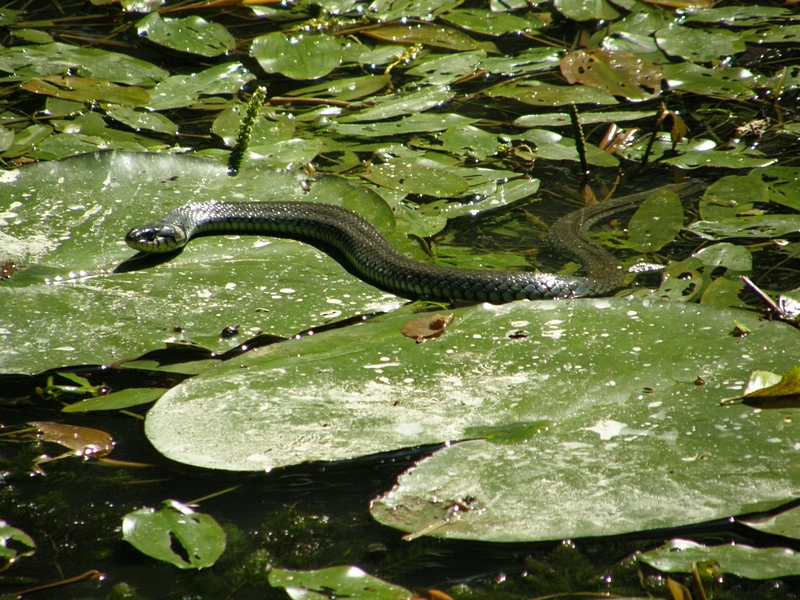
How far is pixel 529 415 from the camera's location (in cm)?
255

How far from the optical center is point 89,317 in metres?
3.24

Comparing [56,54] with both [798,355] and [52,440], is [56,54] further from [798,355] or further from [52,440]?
[798,355]

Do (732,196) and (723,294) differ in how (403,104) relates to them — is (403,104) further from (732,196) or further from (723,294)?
(723,294)

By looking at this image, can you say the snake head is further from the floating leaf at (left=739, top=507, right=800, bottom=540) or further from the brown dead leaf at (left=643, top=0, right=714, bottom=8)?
the brown dead leaf at (left=643, top=0, right=714, bottom=8)

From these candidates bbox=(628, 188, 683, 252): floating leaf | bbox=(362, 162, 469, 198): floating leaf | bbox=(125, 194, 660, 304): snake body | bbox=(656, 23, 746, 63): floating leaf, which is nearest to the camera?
bbox=(125, 194, 660, 304): snake body

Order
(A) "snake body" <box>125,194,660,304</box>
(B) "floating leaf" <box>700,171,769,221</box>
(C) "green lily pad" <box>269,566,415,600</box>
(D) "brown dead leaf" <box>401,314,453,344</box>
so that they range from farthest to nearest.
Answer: (B) "floating leaf" <box>700,171,769,221</box> < (A) "snake body" <box>125,194,660,304</box> < (D) "brown dead leaf" <box>401,314,453,344</box> < (C) "green lily pad" <box>269,566,415,600</box>

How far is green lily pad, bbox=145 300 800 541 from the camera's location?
2209 mm

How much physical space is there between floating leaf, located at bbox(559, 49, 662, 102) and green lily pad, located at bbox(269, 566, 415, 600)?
4885 mm

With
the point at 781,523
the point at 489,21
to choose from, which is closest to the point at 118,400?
the point at 781,523

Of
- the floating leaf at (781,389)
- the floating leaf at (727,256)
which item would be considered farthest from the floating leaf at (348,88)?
the floating leaf at (781,389)

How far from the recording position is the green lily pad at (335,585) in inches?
78.3

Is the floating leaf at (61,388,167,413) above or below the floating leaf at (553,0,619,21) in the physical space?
below

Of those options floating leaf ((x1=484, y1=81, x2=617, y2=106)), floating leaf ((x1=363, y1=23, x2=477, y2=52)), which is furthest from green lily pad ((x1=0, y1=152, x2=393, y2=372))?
floating leaf ((x1=363, y1=23, x2=477, y2=52))

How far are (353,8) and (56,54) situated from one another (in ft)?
9.44
